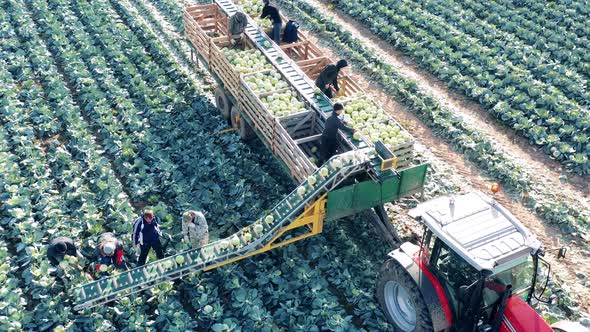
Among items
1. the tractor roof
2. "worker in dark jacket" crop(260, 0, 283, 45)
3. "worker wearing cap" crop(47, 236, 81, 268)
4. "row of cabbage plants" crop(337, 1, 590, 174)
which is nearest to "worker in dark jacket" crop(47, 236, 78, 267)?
"worker wearing cap" crop(47, 236, 81, 268)

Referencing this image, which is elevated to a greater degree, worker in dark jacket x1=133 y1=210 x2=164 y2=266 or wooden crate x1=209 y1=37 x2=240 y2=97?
wooden crate x1=209 y1=37 x2=240 y2=97

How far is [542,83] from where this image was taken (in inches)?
726

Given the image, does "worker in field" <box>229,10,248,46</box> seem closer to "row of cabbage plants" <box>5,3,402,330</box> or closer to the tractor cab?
"row of cabbage plants" <box>5,3,402,330</box>

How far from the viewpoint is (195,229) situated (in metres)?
11.9

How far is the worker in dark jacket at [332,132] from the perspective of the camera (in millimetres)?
12477

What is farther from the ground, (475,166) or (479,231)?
(479,231)

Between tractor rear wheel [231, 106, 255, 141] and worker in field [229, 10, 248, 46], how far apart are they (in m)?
2.19

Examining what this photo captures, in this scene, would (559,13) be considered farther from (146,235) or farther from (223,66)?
(146,235)

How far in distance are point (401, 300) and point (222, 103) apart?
311 inches

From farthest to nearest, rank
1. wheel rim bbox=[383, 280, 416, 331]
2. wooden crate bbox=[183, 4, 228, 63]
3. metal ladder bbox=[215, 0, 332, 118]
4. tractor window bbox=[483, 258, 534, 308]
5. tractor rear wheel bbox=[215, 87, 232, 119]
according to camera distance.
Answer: wooden crate bbox=[183, 4, 228, 63], tractor rear wheel bbox=[215, 87, 232, 119], metal ladder bbox=[215, 0, 332, 118], wheel rim bbox=[383, 280, 416, 331], tractor window bbox=[483, 258, 534, 308]

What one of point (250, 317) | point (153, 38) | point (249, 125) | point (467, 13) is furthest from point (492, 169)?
point (153, 38)

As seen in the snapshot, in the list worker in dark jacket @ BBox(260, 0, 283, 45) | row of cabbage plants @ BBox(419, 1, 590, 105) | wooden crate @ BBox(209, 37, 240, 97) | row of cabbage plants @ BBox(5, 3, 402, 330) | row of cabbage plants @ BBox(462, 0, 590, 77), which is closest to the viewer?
row of cabbage plants @ BBox(5, 3, 402, 330)

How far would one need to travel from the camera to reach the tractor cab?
9031 mm

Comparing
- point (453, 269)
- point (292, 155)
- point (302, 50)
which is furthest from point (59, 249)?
point (302, 50)
